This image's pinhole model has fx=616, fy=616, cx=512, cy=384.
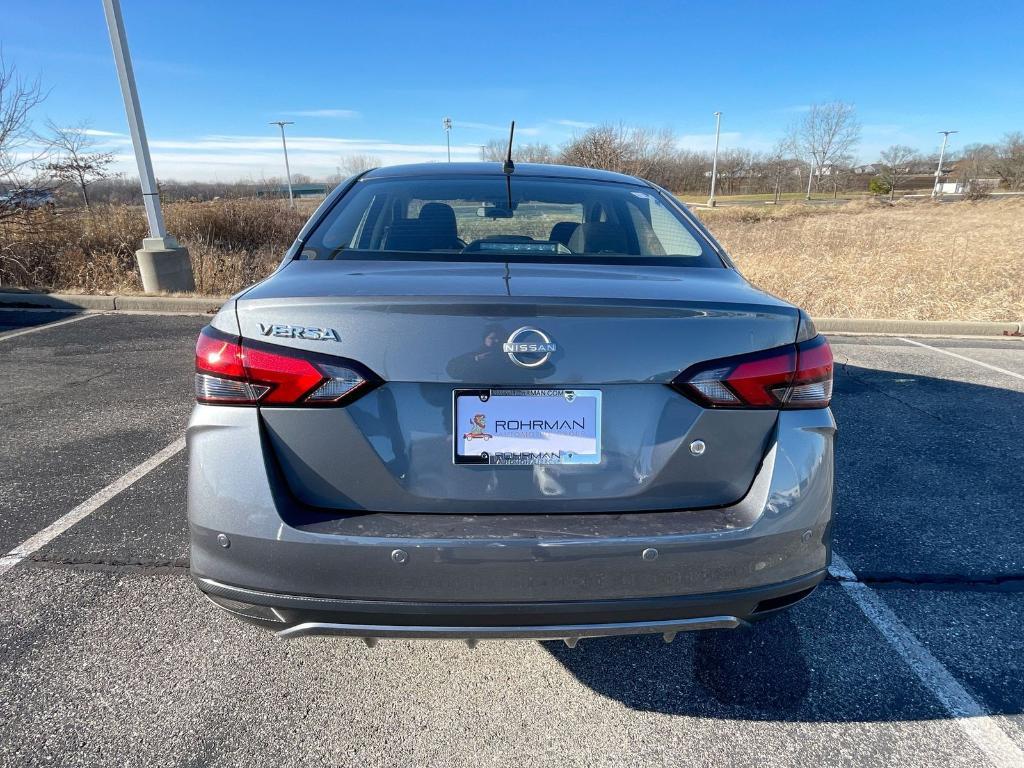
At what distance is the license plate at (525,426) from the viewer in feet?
4.84

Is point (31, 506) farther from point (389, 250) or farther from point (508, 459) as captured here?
point (508, 459)

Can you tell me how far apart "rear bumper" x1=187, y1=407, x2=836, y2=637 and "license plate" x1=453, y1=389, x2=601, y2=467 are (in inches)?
6.3

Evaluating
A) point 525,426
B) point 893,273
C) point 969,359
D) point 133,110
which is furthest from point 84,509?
point 893,273

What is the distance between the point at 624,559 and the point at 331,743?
1.05 m

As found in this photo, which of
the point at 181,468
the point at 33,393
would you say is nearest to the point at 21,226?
the point at 33,393

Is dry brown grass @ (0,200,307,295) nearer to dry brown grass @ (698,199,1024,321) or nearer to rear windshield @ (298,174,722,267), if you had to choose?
rear windshield @ (298,174,722,267)

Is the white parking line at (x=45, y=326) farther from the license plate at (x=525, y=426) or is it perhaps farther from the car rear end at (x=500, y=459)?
the license plate at (x=525, y=426)

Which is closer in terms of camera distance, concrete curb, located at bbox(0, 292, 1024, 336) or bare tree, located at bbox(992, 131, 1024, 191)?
concrete curb, located at bbox(0, 292, 1024, 336)

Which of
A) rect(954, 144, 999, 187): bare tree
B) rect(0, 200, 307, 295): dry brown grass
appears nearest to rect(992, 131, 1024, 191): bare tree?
rect(954, 144, 999, 187): bare tree

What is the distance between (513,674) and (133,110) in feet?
29.3

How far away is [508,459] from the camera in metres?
1.51

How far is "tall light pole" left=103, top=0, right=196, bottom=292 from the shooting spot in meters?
7.76

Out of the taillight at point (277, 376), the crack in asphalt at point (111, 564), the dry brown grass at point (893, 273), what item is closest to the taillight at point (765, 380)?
the taillight at point (277, 376)

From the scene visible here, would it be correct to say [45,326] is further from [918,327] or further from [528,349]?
[918,327]
